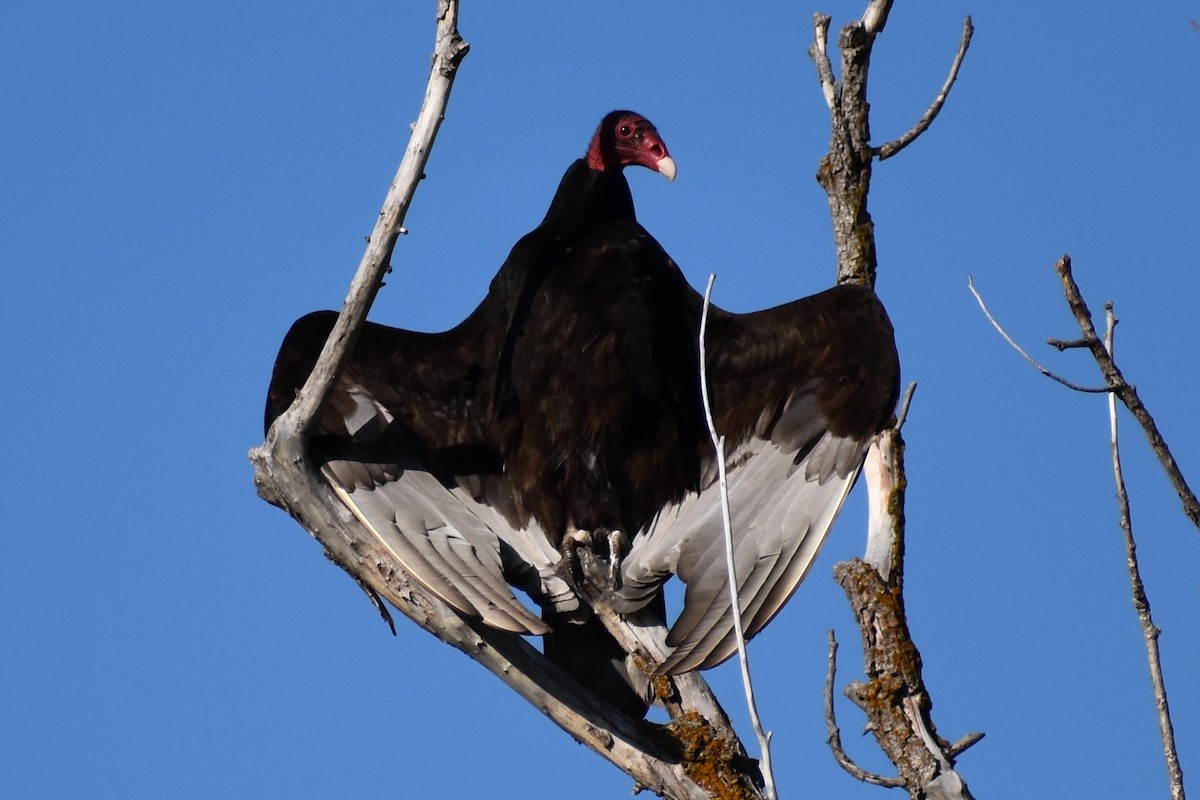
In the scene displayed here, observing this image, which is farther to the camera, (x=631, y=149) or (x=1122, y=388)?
(x=631, y=149)

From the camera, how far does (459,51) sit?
119 inches

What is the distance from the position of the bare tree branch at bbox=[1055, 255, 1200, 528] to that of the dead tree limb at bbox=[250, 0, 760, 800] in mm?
1157

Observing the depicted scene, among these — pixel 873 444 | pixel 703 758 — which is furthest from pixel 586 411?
pixel 703 758

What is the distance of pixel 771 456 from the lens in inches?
156

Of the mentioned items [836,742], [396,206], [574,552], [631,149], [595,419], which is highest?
[631,149]

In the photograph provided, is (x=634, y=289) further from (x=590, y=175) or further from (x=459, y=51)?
(x=459, y=51)

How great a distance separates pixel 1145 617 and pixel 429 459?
2.19 metres

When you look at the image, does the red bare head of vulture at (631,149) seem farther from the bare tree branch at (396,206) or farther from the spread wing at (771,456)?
the bare tree branch at (396,206)

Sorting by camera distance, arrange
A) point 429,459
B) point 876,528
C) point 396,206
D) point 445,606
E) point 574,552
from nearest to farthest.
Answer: point 396,206
point 876,528
point 445,606
point 574,552
point 429,459

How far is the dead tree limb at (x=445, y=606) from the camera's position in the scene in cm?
308

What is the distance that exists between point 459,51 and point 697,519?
1.40m

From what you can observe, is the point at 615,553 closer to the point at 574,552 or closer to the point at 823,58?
the point at 574,552

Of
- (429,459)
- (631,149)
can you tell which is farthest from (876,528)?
(631,149)

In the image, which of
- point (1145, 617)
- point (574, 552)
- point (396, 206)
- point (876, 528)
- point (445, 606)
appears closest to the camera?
point (1145, 617)
